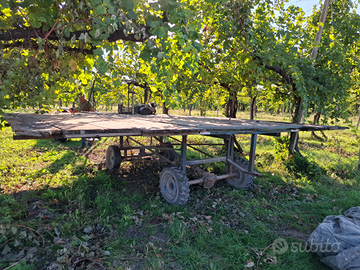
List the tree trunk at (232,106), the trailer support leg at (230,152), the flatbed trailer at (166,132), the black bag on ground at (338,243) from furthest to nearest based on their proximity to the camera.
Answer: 1. the tree trunk at (232,106)
2. the trailer support leg at (230,152)
3. the flatbed trailer at (166,132)
4. the black bag on ground at (338,243)

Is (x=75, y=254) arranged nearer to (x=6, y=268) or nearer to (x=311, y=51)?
(x=6, y=268)

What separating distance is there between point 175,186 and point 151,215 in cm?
79

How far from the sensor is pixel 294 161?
7.48 meters

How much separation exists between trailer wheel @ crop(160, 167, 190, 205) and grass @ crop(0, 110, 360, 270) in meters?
0.18

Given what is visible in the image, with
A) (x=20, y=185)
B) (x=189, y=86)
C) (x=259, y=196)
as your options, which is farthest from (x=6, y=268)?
(x=189, y=86)

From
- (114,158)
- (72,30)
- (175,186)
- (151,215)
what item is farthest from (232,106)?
(72,30)

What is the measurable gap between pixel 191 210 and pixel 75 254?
2.18 metres

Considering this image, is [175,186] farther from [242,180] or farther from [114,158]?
[114,158]

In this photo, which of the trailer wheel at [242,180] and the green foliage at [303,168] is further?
the green foliage at [303,168]

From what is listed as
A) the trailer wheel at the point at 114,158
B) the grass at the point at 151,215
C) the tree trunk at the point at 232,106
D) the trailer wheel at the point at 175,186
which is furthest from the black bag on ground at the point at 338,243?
the tree trunk at the point at 232,106

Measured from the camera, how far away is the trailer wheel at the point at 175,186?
14.8ft

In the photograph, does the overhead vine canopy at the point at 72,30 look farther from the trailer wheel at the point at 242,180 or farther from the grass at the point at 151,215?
the trailer wheel at the point at 242,180

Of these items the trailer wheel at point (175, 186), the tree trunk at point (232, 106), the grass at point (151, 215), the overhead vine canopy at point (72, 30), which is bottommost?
the grass at point (151, 215)

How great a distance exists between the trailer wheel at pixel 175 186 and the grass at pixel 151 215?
18 centimetres
